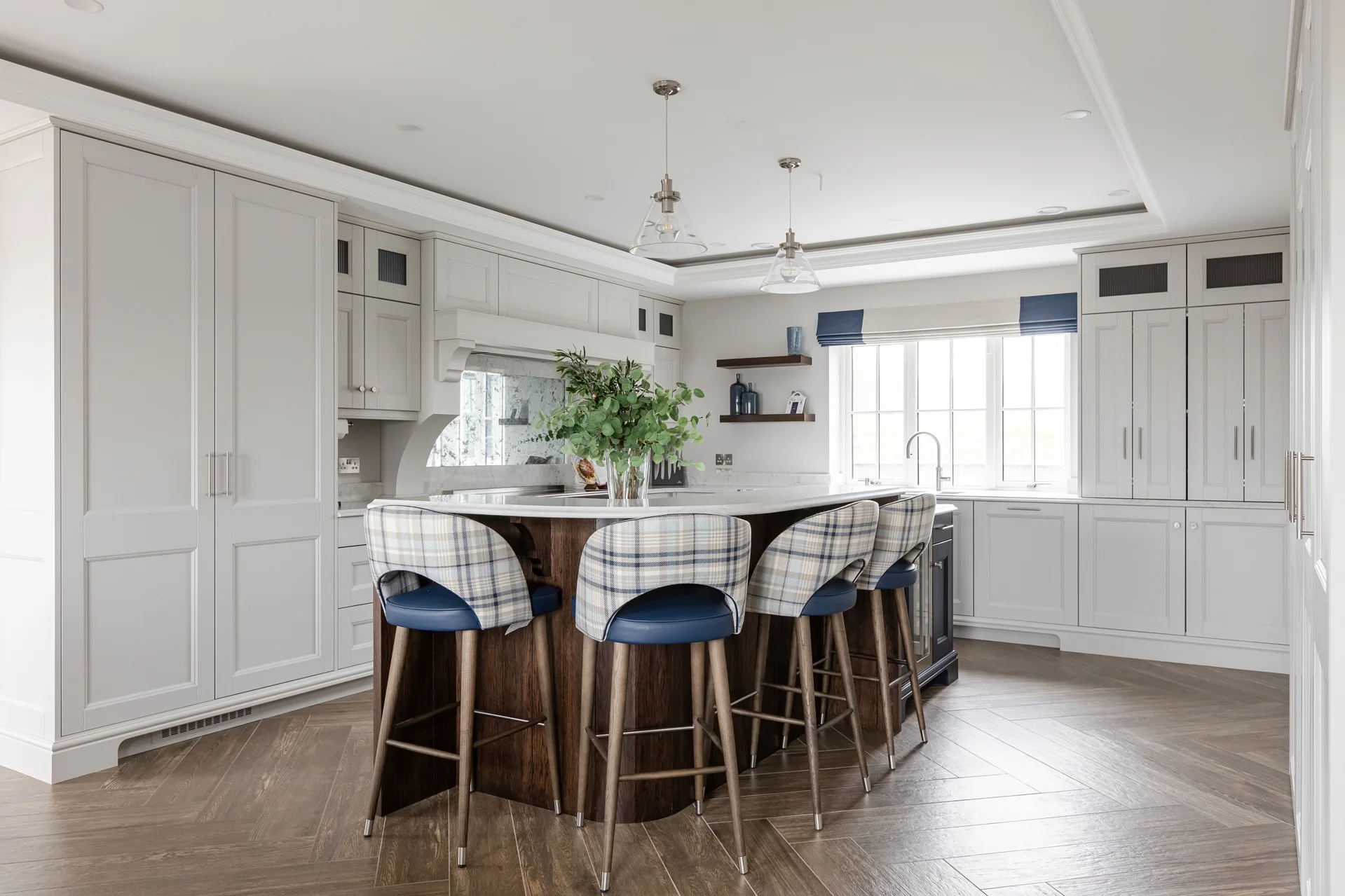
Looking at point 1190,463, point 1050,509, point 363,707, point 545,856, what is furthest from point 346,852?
point 1190,463

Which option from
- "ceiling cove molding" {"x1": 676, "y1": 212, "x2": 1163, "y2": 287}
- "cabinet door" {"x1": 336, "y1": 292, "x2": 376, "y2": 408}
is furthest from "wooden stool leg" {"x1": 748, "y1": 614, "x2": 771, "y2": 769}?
"ceiling cove molding" {"x1": 676, "y1": 212, "x2": 1163, "y2": 287}

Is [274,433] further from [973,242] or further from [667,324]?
[973,242]

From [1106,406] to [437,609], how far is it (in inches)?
170

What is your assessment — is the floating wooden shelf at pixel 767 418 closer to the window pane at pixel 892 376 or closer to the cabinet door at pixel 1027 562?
the window pane at pixel 892 376

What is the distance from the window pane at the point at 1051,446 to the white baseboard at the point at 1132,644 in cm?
106

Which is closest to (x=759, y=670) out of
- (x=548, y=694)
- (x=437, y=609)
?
(x=548, y=694)

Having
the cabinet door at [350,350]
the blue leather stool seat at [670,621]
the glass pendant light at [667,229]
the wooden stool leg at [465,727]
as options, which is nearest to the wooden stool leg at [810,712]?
the blue leather stool seat at [670,621]

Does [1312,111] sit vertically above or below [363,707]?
above

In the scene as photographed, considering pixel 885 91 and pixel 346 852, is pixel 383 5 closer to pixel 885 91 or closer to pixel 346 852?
pixel 885 91

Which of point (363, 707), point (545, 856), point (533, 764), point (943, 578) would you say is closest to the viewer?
point (545, 856)

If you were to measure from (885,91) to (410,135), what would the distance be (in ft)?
6.47

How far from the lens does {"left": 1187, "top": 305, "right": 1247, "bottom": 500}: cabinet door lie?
5.03 m

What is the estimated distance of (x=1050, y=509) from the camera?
5473mm

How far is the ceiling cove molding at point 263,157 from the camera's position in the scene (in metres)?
3.16
